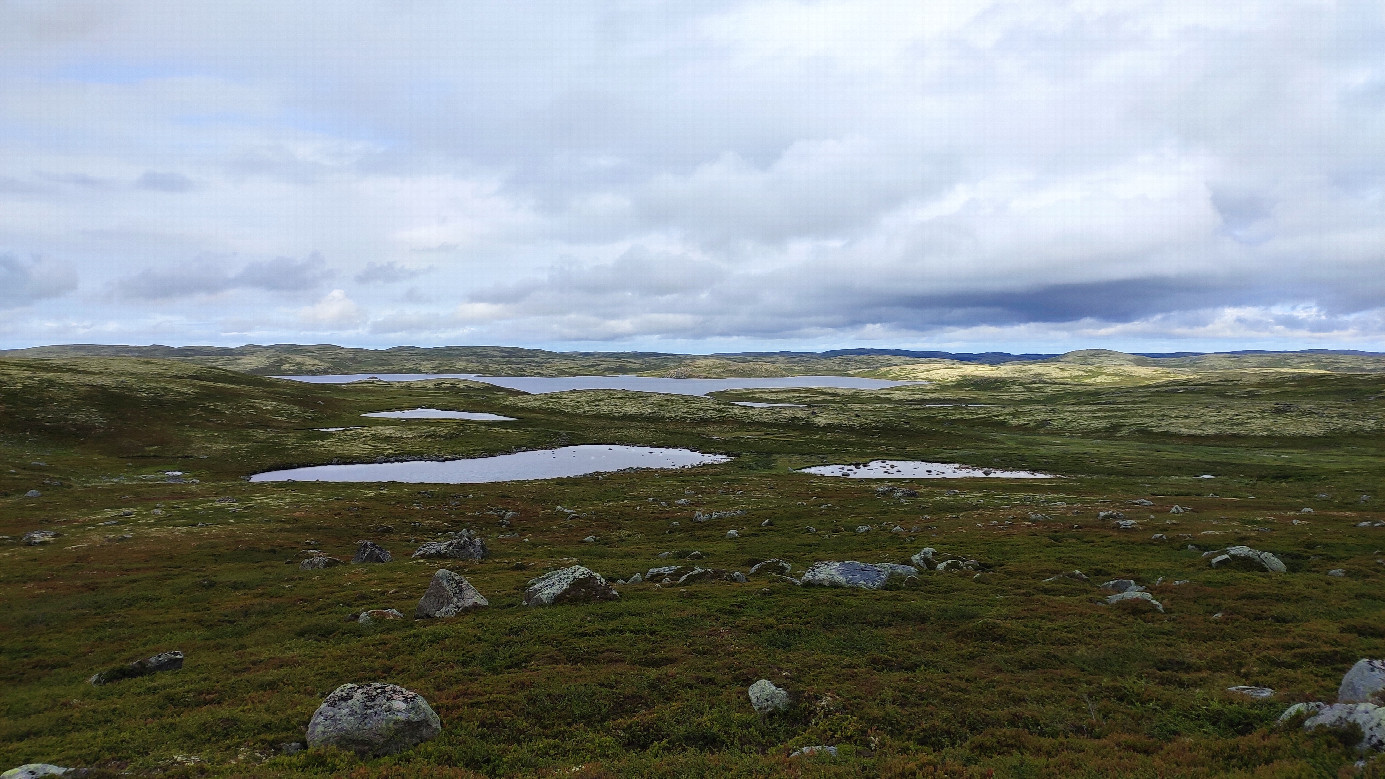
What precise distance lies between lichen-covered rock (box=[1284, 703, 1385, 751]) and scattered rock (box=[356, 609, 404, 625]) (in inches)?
1297

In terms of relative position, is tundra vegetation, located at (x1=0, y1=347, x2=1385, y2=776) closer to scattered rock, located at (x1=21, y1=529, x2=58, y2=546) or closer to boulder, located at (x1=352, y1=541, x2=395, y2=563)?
scattered rock, located at (x1=21, y1=529, x2=58, y2=546)

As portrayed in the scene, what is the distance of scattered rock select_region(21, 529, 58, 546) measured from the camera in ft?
131

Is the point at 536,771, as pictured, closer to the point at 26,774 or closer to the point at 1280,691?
the point at 26,774

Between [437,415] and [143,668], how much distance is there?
13071 cm

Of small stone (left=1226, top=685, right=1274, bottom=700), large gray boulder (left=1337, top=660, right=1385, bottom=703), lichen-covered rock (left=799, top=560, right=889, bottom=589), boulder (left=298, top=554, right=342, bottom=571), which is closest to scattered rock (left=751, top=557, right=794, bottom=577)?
lichen-covered rock (left=799, top=560, right=889, bottom=589)

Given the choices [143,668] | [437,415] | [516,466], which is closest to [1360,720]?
[143,668]

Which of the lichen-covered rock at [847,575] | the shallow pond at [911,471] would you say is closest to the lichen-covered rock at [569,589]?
the lichen-covered rock at [847,575]

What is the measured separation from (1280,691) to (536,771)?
2299 centimetres

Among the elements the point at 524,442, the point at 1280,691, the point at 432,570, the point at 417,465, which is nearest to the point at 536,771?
the point at 1280,691

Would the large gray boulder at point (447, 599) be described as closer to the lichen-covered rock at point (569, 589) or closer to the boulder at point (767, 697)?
the lichen-covered rock at point (569, 589)

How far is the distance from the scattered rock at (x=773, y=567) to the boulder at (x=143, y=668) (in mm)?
27398

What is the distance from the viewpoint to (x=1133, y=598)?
87.1 feet

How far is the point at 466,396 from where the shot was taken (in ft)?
635

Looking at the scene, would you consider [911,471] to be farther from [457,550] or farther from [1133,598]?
[457,550]
